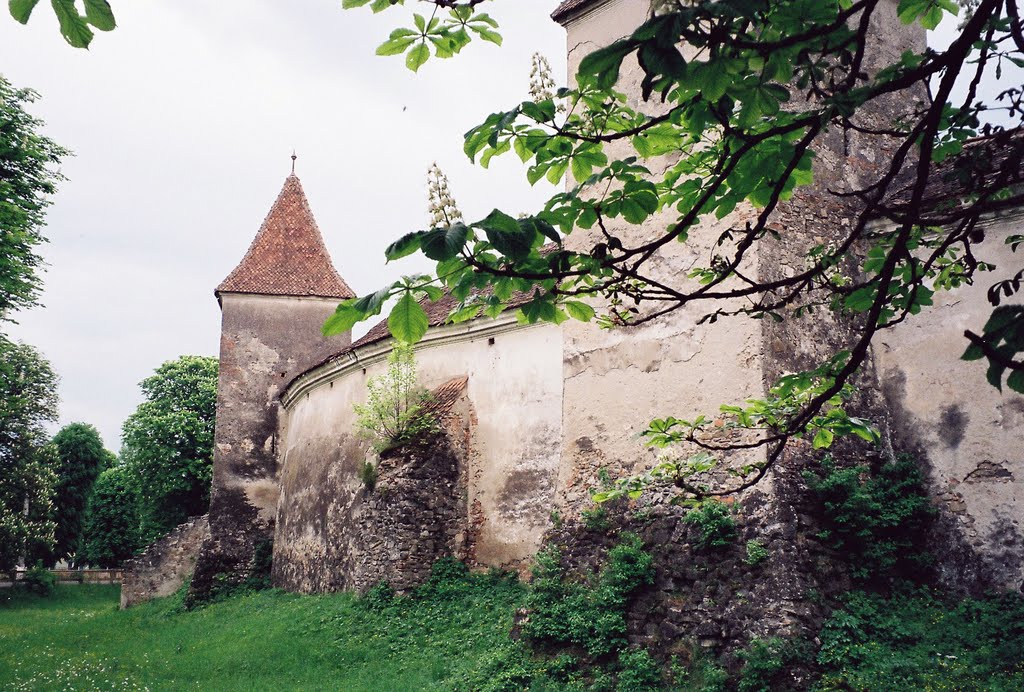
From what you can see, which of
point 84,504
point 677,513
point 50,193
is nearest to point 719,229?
point 677,513

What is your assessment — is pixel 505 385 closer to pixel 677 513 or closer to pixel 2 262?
pixel 677 513

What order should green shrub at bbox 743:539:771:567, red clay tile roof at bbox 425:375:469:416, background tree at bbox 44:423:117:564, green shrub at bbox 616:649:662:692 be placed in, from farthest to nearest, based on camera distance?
background tree at bbox 44:423:117:564
red clay tile roof at bbox 425:375:469:416
green shrub at bbox 616:649:662:692
green shrub at bbox 743:539:771:567

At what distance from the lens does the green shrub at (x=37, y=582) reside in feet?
93.0

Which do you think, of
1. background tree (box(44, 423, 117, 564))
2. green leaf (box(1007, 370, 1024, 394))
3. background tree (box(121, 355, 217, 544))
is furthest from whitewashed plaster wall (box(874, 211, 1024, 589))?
background tree (box(44, 423, 117, 564))

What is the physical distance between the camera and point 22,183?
51.2 feet

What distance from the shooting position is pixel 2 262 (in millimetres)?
12656

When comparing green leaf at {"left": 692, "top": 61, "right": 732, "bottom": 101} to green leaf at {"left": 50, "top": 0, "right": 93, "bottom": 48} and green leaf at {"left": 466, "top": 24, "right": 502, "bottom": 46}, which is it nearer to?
green leaf at {"left": 466, "top": 24, "right": 502, "bottom": 46}

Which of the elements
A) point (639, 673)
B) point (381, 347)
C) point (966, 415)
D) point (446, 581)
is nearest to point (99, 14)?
point (639, 673)

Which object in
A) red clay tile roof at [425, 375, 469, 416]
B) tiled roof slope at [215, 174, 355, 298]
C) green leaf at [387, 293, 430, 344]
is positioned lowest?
green leaf at [387, 293, 430, 344]

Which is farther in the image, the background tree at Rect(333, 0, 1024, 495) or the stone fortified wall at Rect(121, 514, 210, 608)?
the stone fortified wall at Rect(121, 514, 210, 608)

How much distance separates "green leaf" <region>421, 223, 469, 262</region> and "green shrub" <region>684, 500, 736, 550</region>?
5826mm

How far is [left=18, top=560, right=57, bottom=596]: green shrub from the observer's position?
28344mm

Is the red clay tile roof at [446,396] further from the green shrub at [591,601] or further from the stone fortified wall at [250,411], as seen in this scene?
the stone fortified wall at [250,411]

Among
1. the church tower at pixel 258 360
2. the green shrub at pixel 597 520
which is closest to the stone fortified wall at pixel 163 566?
the church tower at pixel 258 360
